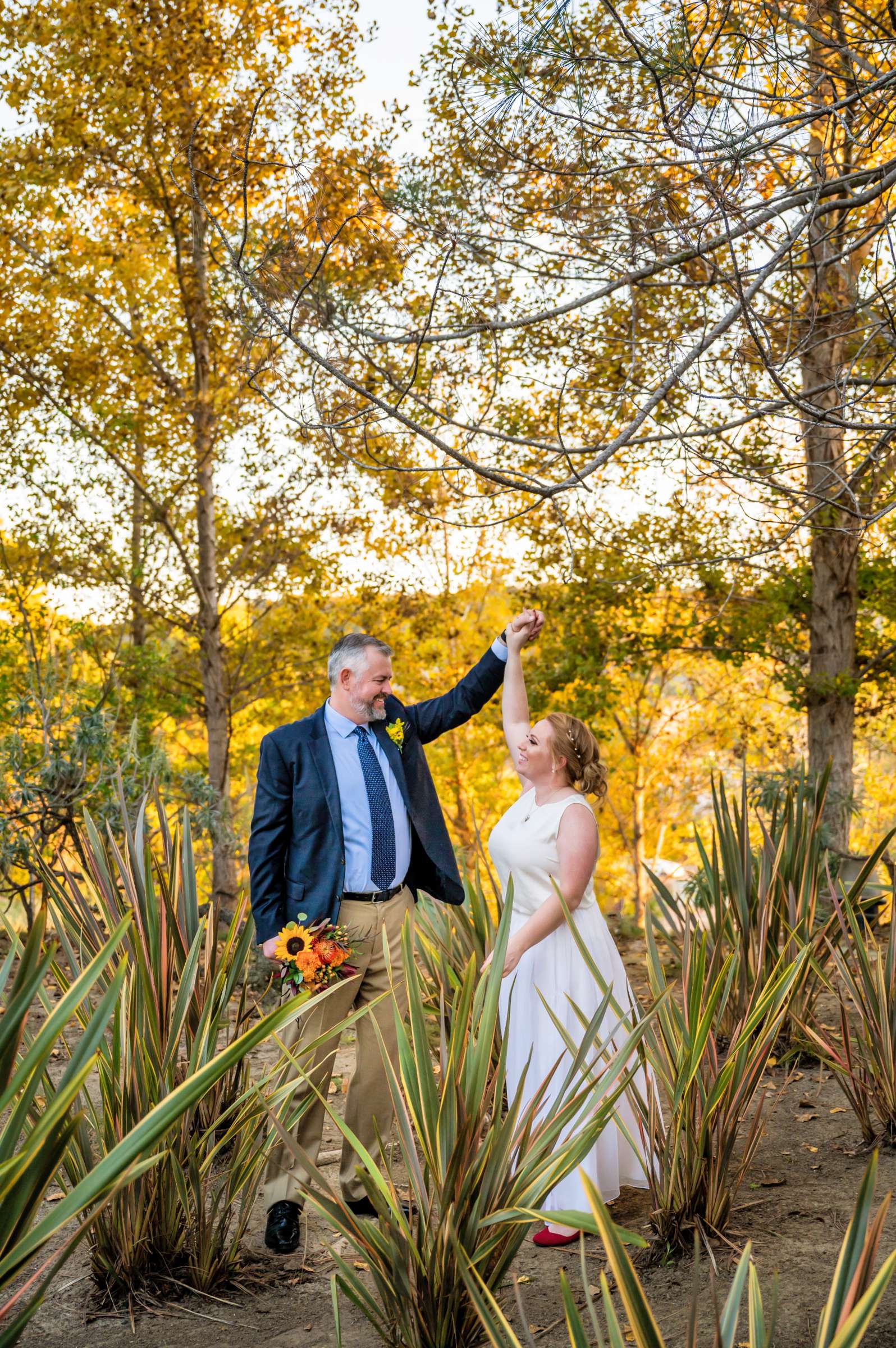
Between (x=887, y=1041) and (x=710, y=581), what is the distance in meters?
6.09

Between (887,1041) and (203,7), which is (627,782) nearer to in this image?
(203,7)

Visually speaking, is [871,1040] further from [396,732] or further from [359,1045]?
[396,732]

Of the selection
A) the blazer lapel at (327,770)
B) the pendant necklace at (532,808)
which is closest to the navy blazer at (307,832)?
the blazer lapel at (327,770)

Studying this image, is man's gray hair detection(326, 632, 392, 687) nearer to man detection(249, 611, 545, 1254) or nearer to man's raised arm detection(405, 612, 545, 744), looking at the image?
man detection(249, 611, 545, 1254)

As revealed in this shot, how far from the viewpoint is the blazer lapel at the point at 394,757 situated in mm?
3777

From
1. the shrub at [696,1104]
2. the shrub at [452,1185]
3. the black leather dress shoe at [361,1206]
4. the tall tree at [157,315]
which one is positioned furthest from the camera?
the tall tree at [157,315]

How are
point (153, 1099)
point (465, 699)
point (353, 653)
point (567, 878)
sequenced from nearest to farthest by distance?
point (153, 1099) → point (567, 878) → point (353, 653) → point (465, 699)

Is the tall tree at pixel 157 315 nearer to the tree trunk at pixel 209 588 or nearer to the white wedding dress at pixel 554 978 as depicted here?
the tree trunk at pixel 209 588

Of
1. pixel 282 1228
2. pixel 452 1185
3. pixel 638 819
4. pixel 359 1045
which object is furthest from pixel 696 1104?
pixel 638 819

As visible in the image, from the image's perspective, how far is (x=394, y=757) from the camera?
Result: 12.4 feet

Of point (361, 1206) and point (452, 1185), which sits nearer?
point (452, 1185)

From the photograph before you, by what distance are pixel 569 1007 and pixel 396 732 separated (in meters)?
1.05

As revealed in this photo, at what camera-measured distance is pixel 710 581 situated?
30.3ft

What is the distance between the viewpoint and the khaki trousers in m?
3.45
